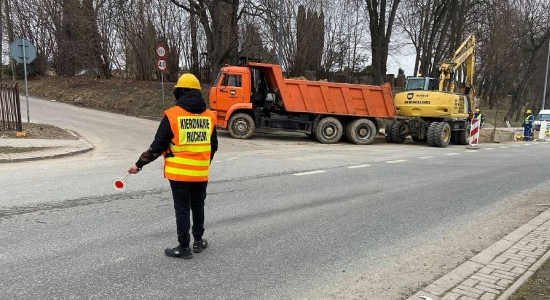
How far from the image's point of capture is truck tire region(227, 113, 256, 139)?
17.1 metres

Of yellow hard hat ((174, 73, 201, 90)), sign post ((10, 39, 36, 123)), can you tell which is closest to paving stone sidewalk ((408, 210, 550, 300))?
yellow hard hat ((174, 73, 201, 90))

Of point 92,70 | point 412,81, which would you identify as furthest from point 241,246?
point 92,70

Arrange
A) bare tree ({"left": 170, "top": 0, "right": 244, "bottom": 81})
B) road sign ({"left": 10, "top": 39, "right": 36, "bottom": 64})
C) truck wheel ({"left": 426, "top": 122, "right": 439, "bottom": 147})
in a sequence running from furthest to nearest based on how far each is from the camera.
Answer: bare tree ({"left": 170, "top": 0, "right": 244, "bottom": 81}) < truck wheel ({"left": 426, "top": 122, "right": 439, "bottom": 147}) < road sign ({"left": 10, "top": 39, "right": 36, "bottom": 64})

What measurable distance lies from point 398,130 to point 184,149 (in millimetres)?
15801

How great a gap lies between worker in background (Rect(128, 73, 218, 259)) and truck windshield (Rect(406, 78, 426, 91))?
16.0m

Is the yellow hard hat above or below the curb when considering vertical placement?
above

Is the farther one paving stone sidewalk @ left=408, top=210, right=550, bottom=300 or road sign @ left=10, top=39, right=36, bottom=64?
road sign @ left=10, top=39, right=36, bottom=64

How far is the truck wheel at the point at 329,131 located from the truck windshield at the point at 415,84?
12.8 ft

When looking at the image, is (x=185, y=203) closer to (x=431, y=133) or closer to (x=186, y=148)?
(x=186, y=148)

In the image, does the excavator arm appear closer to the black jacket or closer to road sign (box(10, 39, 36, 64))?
road sign (box(10, 39, 36, 64))

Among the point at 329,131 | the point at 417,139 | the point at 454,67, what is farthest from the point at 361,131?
Result: the point at 454,67

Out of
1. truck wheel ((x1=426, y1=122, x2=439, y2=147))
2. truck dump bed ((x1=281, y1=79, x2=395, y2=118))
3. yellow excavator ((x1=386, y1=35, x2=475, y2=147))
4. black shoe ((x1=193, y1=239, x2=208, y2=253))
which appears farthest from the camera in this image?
yellow excavator ((x1=386, y1=35, x2=475, y2=147))

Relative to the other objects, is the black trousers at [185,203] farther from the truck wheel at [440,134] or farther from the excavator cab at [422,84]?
the excavator cab at [422,84]

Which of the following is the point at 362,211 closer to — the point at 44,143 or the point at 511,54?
the point at 44,143
